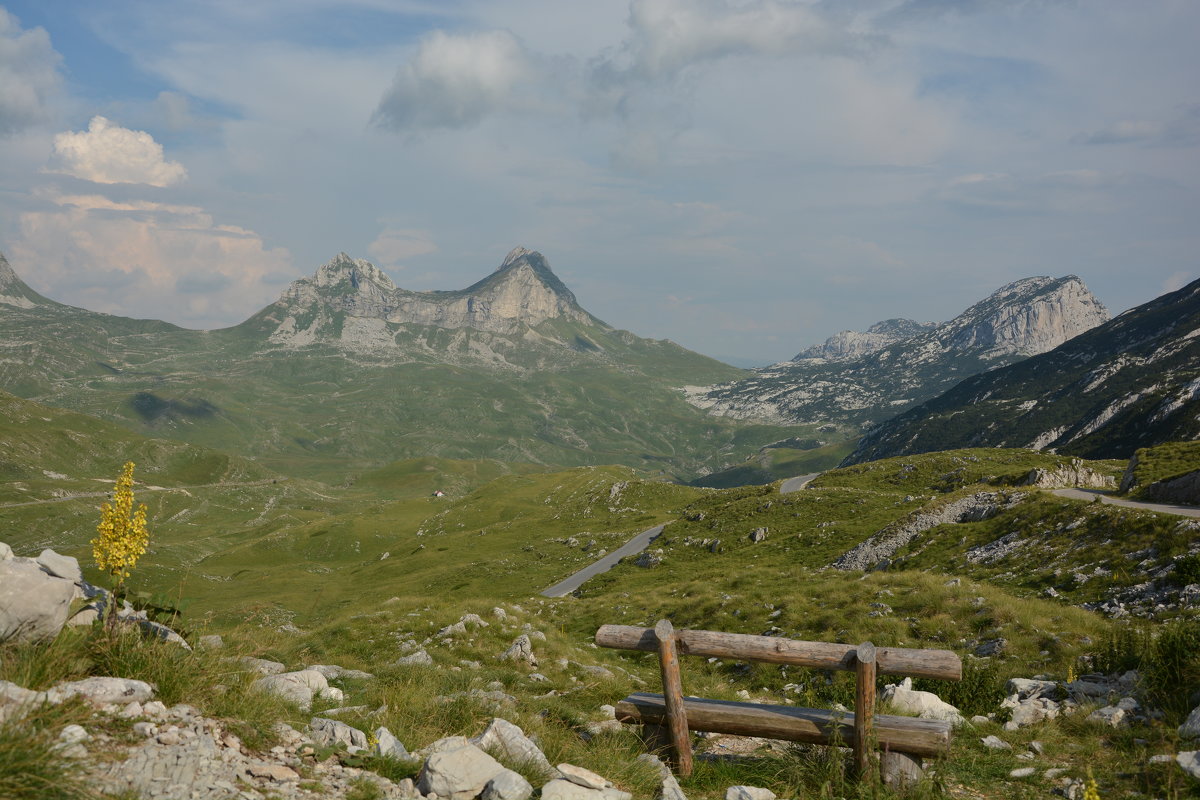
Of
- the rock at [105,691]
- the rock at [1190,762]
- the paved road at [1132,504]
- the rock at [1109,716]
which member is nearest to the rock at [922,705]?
the rock at [1109,716]

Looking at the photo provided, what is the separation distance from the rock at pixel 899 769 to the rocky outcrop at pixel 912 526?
39820 mm

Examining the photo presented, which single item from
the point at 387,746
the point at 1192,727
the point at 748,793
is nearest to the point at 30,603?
the point at 387,746

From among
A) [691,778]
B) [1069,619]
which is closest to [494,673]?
[691,778]

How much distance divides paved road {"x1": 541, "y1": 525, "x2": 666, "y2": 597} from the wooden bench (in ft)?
202

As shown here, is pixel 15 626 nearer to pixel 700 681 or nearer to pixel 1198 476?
pixel 700 681

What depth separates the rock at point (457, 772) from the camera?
8.62 metres

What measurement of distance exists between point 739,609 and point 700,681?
48.0 ft

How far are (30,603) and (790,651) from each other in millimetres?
11664

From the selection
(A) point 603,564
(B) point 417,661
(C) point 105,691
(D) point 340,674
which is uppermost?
(C) point 105,691

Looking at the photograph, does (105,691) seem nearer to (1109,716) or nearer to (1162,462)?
(1109,716)

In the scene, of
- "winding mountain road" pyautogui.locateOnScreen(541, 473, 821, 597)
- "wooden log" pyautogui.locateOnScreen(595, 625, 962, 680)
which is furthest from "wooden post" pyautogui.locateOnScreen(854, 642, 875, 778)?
"winding mountain road" pyautogui.locateOnScreen(541, 473, 821, 597)

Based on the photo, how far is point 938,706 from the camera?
47.1 ft

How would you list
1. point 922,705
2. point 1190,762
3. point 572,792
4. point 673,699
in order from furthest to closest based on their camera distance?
1. point 922,705
2. point 673,699
3. point 1190,762
4. point 572,792

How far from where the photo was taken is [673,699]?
12156 millimetres
